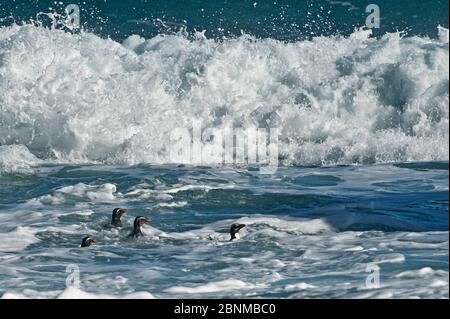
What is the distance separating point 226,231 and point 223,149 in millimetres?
6694

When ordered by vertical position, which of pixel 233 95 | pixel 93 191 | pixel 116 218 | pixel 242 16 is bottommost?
pixel 116 218

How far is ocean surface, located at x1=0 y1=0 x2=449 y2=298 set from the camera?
1005 cm

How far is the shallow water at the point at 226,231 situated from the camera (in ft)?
30.3

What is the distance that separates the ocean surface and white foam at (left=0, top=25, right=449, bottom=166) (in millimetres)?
45

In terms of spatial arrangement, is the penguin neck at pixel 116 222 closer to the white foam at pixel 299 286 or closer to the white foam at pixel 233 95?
the white foam at pixel 299 286

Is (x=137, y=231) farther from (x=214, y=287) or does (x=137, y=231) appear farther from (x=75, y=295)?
(x=75, y=295)

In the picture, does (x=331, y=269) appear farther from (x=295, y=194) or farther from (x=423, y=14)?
(x=423, y=14)

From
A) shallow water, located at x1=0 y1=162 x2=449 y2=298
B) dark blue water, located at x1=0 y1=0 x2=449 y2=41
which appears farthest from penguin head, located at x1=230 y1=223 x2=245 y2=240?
dark blue water, located at x1=0 y1=0 x2=449 y2=41

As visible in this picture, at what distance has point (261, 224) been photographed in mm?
12492

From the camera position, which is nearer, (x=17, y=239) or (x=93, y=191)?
(x=17, y=239)

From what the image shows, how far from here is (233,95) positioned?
834 inches

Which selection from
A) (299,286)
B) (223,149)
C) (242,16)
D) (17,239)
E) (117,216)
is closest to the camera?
(299,286)

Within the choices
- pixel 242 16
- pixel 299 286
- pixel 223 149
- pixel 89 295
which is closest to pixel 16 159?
pixel 223 149

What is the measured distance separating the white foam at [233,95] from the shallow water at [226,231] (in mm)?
1527
